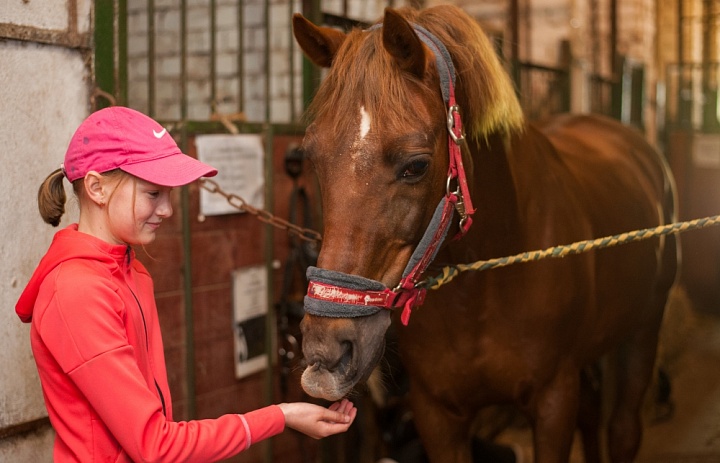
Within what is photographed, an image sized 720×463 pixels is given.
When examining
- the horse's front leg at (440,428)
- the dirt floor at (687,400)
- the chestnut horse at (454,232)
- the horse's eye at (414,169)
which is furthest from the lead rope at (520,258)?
the dirt floor at (687,400)

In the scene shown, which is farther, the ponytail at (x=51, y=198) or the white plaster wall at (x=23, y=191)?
the white plaster wall at (x=23, y=191)

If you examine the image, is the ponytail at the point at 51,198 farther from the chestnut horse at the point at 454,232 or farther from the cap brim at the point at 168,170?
the chestnut horse at the point at 454,232

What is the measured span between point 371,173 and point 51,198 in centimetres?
64

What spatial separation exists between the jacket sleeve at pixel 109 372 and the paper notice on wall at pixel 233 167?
133cm

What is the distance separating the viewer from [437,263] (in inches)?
79.0

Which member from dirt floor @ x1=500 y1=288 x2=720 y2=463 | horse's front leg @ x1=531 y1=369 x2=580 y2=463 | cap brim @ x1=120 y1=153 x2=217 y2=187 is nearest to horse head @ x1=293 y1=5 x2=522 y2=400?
cap brim @ x1=120 y1=153 x2=217 y2=187

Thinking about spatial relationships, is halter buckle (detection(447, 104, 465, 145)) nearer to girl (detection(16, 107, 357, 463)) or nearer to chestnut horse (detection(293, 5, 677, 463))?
chestnut horse (detection(293, 5, 677, 463))

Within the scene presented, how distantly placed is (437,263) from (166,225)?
100cm

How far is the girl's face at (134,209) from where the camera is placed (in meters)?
1.45

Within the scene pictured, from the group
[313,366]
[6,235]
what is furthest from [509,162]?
[6,235]

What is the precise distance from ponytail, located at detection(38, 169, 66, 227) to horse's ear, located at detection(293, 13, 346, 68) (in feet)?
2.45

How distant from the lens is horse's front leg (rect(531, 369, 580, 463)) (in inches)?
89.9

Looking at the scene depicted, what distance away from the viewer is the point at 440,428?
2383 millimetres

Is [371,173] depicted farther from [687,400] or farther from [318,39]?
[687,400]
